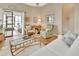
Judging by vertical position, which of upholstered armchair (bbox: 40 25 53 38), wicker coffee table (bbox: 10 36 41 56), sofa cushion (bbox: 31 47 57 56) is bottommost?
sofa cushion (bbox: 31 47 57 56)

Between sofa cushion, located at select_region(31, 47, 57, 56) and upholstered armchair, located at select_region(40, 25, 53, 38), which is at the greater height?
upholstered armchair, located at select_region(40, 25, 53, 38)

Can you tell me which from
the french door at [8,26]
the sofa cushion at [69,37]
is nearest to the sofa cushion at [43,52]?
the sofa cushion at [69,37]

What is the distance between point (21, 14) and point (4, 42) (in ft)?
1.73

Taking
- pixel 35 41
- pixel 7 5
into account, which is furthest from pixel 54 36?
pixel 7 5

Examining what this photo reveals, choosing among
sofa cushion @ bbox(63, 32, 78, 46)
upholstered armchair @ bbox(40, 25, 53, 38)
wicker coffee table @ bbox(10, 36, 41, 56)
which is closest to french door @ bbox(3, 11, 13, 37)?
wicker coffee table @ bbox(10, 36, 41, 56)

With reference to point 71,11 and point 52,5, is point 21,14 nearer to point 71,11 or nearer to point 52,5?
point 52,5

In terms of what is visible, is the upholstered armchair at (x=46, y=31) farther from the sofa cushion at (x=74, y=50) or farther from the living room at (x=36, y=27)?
the sofa cushion at (x=74, y=50)

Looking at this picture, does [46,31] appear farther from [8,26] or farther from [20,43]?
[8,26]

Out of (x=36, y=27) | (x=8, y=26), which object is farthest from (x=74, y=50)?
(x=8, y=26)

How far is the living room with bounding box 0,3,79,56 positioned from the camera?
189 cm

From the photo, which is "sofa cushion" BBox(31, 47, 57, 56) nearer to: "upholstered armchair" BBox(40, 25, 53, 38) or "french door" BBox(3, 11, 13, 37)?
"upholstered armchair" BBox(40, 25, 53, 38)

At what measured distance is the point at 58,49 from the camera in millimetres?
1905

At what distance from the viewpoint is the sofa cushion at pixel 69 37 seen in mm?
1938

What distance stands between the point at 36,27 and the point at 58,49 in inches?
19.9
